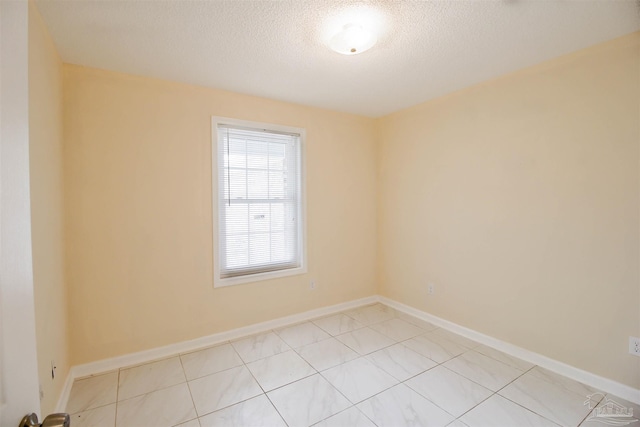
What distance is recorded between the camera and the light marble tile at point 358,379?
2092mm

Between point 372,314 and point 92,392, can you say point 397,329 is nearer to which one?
point 372,314

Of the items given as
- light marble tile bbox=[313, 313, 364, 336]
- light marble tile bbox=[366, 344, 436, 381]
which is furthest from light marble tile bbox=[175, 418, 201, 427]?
light marble tile bbox=[313, 313, 364, 336]

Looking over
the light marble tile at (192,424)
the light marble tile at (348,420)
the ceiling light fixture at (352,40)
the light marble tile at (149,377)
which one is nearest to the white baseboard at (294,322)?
the light marble tile at (149,377)

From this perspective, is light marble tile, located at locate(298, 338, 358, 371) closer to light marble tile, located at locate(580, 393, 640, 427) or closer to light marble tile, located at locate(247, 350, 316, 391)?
light marble tile, located at locate(247, 350, 316, 391)

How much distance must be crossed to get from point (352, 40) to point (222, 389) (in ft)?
8.38

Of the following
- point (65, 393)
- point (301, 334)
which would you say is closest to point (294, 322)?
point (301, 334)

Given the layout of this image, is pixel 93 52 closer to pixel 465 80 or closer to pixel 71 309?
pixel 71 309

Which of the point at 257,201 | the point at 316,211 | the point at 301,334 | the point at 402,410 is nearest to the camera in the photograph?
the point at 402,410

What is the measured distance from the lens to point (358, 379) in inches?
88.4

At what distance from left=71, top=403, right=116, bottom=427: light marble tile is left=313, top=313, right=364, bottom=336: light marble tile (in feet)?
6.13

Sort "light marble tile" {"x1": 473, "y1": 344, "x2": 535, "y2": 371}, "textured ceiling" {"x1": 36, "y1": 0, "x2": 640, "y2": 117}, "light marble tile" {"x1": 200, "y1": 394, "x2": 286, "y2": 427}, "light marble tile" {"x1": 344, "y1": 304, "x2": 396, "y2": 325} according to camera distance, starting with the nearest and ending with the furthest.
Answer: "textured ceiling" {"x1": 36, "y1": 0, "x2": 640, "y2": 117} < "light marble tile" {"x1": 200, "y1": 394, "x2": 286, "y2": 427} < "light marble tile" {"x1": 473, "y1": 344, "x2": 535, "y2": 371} < "light marble tile" {"x1": 344, "y1": 304, "x2": 396, "y2": 325}

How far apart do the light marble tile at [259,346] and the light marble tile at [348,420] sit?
3.09 ft

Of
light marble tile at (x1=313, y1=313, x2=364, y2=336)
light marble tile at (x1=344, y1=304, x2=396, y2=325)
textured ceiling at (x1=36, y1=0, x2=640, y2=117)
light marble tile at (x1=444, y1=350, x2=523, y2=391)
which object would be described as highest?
textured ceiling at (x1=36, y1=0, x2=640, y2=117)

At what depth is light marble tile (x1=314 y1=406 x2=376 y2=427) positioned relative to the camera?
5.85ft
